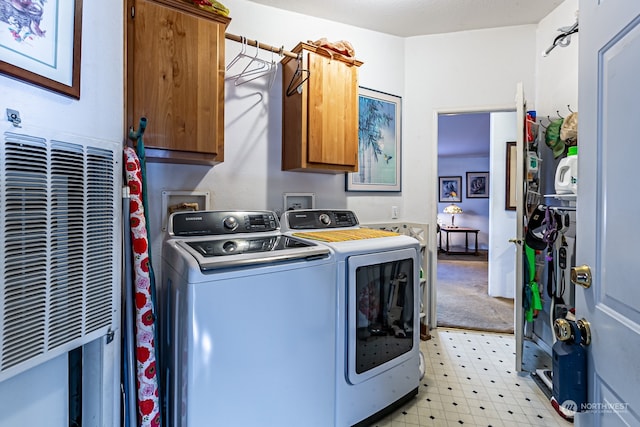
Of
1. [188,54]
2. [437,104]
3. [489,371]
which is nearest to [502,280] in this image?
[489,371]

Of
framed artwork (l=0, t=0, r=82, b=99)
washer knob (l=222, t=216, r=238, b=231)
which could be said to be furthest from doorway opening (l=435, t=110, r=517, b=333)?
framed artwork (l=0, t=0, r=82, b=99)

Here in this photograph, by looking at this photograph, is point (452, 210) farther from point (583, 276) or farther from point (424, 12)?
point (583, 276)

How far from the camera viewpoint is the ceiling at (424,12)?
2324 millimetres

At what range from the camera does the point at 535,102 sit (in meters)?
2.66

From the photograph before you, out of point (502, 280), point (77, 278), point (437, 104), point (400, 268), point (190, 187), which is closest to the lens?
point (77, 278)

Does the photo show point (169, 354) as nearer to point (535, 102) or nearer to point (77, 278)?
point (77, 278)

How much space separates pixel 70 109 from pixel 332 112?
1520 mm

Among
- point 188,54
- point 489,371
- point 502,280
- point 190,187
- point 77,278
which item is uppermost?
point 188,54

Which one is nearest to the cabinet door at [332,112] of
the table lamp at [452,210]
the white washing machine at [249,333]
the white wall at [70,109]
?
the white washing machine at [249,333]

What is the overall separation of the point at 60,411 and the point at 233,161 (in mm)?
1543

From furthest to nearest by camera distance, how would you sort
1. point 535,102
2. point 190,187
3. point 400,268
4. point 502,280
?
point 502,280 → point 535,102 → point 190,187 → point 400,268

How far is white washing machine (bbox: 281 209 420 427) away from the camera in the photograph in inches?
59.0

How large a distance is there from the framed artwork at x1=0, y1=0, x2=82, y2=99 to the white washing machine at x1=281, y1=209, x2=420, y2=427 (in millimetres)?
1183

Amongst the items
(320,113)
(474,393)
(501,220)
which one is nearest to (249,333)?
(320,113)
